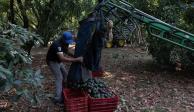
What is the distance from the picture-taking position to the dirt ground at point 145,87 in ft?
24.0

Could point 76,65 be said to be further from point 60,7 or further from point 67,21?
point 67,21

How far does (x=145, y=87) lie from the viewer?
8.52 metres

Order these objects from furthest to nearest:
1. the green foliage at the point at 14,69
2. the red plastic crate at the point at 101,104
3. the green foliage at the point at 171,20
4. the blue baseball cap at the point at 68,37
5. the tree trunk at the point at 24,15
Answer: the tree trunk at the point at 24,15 < the green foliage at the point at 171,20 < the blue baseball cap at the point at 68,37 < the red plastic crate at the point at 101,104 < the green foliage at the point at 14,69

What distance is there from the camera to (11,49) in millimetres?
4574

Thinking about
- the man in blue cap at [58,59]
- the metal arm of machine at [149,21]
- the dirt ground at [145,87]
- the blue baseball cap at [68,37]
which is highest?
the metal arm of machine at [149,21]

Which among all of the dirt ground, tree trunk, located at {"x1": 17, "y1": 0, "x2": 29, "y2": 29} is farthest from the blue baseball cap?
tree trunk, located at {"x1": 17, "y1": 0, "x2": 29, "y2": 29}

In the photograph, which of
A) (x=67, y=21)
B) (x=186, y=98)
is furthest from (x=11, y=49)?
(x=67, y=21)

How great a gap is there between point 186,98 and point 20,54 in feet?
14.1

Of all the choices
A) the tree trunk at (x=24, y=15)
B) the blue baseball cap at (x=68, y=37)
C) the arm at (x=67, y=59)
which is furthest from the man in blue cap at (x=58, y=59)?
the tree trunk at (x=24, y=15)

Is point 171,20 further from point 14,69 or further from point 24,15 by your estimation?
point 14,69

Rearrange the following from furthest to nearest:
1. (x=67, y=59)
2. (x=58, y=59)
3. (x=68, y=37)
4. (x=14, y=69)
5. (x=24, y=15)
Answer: (x=24, y=15) < (x=58, y=59) < (x=68, y=37) < (x=67, y=59) < (x=14, y=69)

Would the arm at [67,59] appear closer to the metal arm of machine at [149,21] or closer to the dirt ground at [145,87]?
the dirt ground at [145,87]

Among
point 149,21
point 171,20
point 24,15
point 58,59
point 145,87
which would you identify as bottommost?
point 145,87

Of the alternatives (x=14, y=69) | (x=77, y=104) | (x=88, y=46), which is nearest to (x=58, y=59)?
(x=88, y=46)
